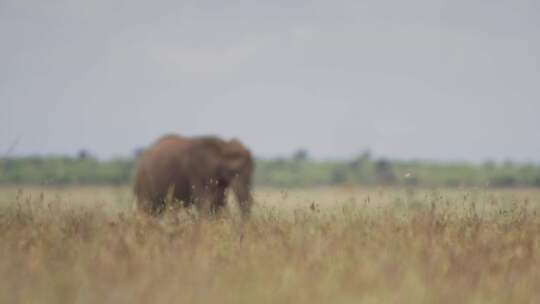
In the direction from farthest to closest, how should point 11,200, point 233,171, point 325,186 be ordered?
point 325,186
point 233,171
point 11,200

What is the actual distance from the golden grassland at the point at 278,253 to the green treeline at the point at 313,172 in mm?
34890

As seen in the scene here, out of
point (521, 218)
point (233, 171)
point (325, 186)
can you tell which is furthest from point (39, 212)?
point (325, 186)

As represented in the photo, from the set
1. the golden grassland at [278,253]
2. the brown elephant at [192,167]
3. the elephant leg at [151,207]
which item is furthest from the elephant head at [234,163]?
the golden grassland at [278,253]

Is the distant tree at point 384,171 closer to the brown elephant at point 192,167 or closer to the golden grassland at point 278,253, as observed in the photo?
the brown elephant at point 192,167

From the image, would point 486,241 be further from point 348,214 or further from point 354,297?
point 354,297

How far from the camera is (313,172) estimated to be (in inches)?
1902

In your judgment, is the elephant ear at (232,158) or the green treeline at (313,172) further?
the green treeline at (313,172)

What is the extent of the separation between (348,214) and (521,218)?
1.56m

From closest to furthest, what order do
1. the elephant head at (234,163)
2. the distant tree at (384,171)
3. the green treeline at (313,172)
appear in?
1. the elephant head at (234,163)
2. the green treeline at (313,172)
3. the distant tree at (384,171)

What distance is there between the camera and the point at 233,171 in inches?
587

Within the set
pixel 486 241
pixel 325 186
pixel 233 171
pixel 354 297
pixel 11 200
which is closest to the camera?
pixel 354 297

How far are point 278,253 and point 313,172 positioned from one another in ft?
142

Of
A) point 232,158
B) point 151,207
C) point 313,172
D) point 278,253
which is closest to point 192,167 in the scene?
point 232,158

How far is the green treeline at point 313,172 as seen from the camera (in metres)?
43.1
